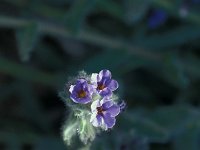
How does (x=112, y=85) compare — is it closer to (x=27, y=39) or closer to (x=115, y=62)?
(x=27, y=39)

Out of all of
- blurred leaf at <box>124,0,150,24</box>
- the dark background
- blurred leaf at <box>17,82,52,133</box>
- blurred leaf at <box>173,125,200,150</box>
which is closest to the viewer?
blurred leaf at <box>173,125,200,150</box>

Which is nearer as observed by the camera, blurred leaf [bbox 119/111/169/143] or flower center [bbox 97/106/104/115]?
flower center [bbox 97/106/104/115]

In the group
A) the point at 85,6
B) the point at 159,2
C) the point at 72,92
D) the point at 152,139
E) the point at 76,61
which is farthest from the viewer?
the point at 76,61

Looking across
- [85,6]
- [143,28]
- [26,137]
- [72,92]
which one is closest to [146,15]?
[143,28]

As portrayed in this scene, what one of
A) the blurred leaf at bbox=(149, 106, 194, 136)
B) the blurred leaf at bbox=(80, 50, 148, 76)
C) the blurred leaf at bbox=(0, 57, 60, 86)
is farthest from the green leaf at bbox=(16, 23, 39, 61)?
the blurred leaf at bbox=(149, 106, 194, 136)

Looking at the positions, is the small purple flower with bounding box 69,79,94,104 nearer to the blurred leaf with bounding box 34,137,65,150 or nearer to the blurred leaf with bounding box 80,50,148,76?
the blurred leaf with bounding box 80,50,148,76

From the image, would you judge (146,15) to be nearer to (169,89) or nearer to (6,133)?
(169,89)

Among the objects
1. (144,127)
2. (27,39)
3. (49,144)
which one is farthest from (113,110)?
(49,144)

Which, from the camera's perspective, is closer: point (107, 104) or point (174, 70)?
point (107, 104)
